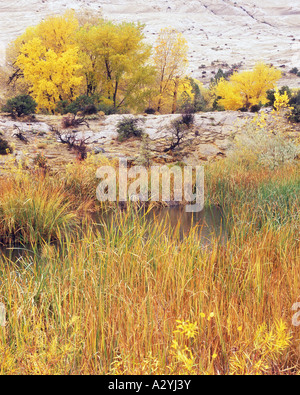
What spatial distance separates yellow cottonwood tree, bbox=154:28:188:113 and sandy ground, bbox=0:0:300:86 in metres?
Result: 1.12

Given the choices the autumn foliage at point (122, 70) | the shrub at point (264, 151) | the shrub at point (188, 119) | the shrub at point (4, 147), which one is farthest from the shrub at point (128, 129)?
the shrub at point (264, 151)

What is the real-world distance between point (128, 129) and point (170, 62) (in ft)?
20.2

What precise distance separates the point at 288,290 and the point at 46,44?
1688 cm

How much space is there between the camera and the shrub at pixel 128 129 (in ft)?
37.6

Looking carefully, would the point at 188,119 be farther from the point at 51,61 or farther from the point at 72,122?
the point at 51,61

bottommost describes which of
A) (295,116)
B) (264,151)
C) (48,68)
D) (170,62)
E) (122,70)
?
(264,151)

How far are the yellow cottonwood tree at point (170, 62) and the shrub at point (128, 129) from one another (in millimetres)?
4535

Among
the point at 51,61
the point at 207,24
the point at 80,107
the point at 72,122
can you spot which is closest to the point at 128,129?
the point at 72,122

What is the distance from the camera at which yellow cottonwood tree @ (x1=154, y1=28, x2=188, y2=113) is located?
50.0 ft

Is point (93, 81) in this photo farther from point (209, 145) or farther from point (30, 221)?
point (30, 221)

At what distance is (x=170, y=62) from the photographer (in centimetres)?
1603

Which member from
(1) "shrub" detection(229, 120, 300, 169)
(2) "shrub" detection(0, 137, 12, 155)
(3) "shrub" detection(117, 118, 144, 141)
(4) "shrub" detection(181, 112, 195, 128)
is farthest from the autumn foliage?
(1) "shrub" detection(229, 120, 300, 169)

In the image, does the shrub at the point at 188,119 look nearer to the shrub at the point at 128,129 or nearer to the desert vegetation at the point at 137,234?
the desert vegetation at the point at 137,234

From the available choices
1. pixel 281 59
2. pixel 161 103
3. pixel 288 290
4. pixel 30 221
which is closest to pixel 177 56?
pixel 161 103
